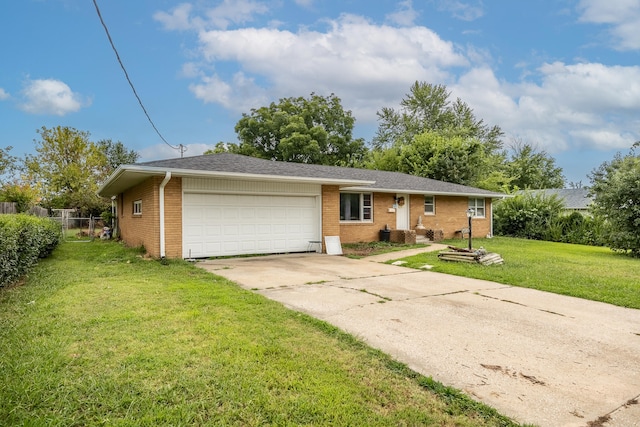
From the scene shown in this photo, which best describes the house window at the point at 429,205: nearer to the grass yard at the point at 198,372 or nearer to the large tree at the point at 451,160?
the large tree at the point at 451,160

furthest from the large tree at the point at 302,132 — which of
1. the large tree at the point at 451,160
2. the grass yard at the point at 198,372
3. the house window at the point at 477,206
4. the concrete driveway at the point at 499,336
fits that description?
the grass yard at the point at 198,372

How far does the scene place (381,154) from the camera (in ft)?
109

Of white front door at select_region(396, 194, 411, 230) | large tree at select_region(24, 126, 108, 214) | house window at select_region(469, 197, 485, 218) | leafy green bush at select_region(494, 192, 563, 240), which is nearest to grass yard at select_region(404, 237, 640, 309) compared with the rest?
white front door at select_region(396, 194, 411, 230)

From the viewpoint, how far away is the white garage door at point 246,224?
10602mm

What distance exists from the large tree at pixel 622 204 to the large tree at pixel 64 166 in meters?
29.1

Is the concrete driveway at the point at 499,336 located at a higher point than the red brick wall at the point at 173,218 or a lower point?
lower

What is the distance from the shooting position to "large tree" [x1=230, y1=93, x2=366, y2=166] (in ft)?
111

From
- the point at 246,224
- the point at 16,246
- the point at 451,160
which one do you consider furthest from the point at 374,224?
the point at 451,160

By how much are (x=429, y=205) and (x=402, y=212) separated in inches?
69.2

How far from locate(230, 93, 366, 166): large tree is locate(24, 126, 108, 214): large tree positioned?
1205cm

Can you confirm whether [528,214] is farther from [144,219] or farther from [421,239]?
[144,219]

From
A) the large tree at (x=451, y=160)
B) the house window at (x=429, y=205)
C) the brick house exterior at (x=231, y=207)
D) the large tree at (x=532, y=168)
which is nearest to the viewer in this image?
the brick house exterior at (x=231, y=207)

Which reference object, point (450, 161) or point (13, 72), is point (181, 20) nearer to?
point (13, 72)

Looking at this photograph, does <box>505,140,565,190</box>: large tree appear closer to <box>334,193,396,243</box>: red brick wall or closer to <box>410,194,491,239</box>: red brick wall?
<box>410,194,491,239</box>: red brick wall
